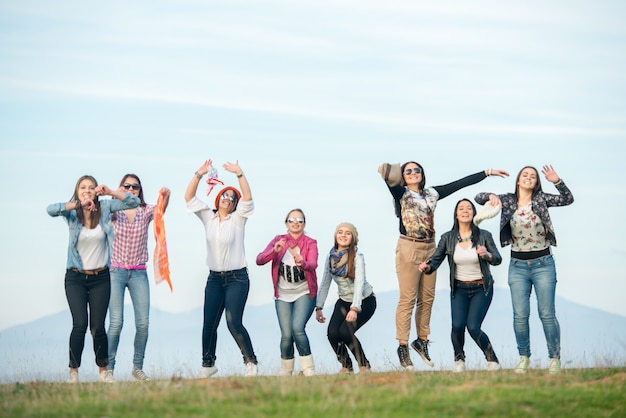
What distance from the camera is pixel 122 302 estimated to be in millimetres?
16625

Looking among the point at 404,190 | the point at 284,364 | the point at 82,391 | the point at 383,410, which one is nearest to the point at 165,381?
the point at 82,391

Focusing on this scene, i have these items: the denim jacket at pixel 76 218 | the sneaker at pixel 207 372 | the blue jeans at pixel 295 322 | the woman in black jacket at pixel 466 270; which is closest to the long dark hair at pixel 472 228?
the woman in black jacket at pixel 466 270

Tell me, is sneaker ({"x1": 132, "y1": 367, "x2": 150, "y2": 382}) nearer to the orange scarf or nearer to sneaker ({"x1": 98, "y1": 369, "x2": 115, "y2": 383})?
sneaker ({"x1": 98, "y1": 369, "x2": 115, "y2": 383})

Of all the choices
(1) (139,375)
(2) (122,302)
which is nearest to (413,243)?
(2) (122,302)

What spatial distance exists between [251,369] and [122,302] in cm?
222

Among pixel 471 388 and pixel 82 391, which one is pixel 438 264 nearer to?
pixel 471 388

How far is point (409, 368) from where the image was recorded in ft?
54.4

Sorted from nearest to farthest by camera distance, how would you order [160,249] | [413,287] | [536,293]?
[536,293] → [413,287] → [160,249]

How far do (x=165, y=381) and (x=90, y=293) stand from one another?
1957 mm

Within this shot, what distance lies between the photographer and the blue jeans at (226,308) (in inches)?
648

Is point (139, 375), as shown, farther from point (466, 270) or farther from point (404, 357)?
point (466, 270)

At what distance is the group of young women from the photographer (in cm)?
1595

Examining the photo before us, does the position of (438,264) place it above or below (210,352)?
above

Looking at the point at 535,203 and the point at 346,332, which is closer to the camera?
the point at 535,203
